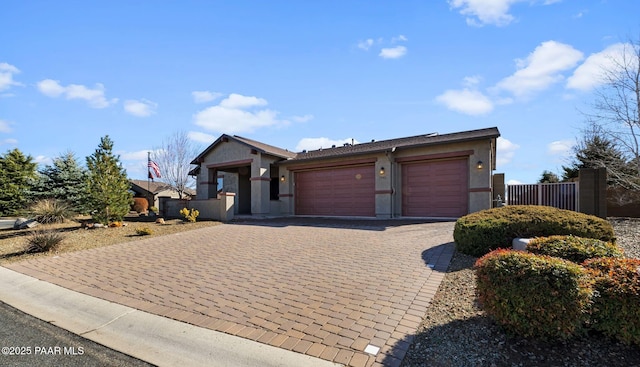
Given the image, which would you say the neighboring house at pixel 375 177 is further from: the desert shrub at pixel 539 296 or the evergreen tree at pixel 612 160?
the desert shrub at pixel 539 296

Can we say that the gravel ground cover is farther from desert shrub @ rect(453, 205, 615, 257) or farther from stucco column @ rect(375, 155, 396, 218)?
stucco column @ rect(375, 155, 396, 218)

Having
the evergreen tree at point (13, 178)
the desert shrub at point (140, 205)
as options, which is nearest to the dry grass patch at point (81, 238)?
the evergreen tree at point (13, 178)

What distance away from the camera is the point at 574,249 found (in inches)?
164

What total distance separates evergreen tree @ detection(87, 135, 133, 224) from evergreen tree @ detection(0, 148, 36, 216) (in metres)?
10.6

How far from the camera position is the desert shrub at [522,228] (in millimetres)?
5949

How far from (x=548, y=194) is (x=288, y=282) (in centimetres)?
1321

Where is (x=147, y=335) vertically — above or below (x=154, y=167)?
below

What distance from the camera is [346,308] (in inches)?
163

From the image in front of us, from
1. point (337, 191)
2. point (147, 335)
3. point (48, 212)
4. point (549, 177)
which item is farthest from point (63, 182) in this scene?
point (549, 177)

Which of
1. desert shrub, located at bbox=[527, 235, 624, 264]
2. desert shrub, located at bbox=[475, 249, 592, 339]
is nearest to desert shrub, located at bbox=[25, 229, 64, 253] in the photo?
desert shrub, located at bbox=[475, 249, 592, 339]

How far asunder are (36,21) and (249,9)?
521cm

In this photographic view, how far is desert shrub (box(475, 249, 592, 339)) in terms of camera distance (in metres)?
2.87

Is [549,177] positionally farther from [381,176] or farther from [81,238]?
[81,238]

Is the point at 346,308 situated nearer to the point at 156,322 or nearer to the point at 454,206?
the point at 156,322
